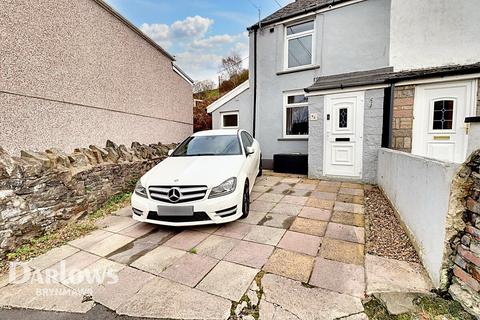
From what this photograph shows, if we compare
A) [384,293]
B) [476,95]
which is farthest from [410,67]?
[384,293]

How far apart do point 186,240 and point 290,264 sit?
57.1 inches

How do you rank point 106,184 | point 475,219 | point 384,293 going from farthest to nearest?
point 106,184 → point 384,293 → point 475,219

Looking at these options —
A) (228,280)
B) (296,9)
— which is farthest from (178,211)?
(296,9)

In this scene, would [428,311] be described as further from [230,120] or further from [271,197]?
[230,120]

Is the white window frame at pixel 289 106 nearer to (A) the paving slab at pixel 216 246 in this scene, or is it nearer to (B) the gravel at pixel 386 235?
(B) the gravel at pixel 386 235

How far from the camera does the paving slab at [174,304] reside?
1.89m

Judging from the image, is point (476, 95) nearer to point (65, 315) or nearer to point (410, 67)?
point (410, 67)

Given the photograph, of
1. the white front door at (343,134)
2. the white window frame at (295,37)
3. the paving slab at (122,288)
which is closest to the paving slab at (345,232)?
the paving slab at (122,288)

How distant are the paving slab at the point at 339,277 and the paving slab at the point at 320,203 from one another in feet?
6.39

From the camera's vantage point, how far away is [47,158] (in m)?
3.45

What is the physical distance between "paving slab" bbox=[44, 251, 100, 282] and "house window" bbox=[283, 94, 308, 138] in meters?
7.13

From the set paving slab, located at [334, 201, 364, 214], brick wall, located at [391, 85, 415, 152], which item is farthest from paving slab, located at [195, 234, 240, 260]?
brick wall, located at [391, 85, 415, 152]

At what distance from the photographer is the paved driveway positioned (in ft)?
6.50

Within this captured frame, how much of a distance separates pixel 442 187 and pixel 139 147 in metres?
6.03
